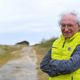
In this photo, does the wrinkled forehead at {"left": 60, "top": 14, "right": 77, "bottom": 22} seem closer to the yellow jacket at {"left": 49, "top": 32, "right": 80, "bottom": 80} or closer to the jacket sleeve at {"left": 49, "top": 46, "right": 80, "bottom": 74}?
the yellow jacket at {"left": 49, "top": 32, "right": 80, "bottom": 80}

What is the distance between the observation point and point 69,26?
214 inches

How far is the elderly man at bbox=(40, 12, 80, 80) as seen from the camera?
5.27 metres

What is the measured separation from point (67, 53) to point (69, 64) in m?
0.15

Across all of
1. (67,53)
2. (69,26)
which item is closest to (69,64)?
(67,53)

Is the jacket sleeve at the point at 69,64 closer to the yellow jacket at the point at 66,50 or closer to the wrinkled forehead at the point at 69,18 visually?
the yellow jacket at the point at 66,50

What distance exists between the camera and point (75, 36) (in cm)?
543

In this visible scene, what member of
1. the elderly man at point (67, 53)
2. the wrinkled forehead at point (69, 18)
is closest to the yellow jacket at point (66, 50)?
the elderly man at point (67, 53)

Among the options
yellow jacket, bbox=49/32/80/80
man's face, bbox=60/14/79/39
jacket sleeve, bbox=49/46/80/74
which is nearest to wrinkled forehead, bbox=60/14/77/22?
man's face, bbox=60/14/79/39

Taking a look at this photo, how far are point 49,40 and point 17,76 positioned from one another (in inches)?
1245

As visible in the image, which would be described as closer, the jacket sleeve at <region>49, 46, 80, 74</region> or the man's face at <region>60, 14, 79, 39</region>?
the jacket sleeve at <region>49, 46, 80, 74</region>

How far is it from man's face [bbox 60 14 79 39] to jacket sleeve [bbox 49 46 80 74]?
238mm

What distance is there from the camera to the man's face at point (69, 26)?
5414 millimetres

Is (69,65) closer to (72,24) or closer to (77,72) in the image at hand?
(77,72)

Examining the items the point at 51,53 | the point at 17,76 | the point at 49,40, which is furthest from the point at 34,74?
the point at 49,40
